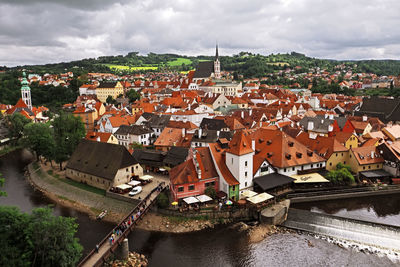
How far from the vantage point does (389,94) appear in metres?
127

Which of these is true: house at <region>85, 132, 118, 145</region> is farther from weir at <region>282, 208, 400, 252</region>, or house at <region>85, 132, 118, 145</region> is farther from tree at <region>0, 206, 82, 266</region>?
weir at <region>282, 208, 400, 252</region>

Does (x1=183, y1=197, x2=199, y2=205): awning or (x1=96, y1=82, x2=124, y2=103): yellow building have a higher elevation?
(x1=96, y1=82, x2=124, y2=103): yellow building

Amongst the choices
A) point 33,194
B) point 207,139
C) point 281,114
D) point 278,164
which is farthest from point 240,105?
point 33,194

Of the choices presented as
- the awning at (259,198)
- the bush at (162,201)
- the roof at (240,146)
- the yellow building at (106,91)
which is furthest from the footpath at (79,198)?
the yellow building at (106,91)

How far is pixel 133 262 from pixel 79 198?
17.9 m

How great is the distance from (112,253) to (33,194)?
968 inches

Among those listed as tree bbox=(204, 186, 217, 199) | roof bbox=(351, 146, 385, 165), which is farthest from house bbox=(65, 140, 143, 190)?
roof bbox=(351, 146, 385, 165)

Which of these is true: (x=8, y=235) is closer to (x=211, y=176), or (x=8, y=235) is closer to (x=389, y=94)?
(x=211, y=176)

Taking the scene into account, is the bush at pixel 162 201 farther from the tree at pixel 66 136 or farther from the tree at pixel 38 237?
the tree at pixel 66 136

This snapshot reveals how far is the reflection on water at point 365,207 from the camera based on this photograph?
36.0m

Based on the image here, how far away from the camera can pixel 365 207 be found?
38219 millimetres

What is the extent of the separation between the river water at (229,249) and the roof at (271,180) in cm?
752

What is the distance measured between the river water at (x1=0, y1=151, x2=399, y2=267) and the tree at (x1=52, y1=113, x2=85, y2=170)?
19.6 m

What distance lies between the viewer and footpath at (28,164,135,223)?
37344mm
